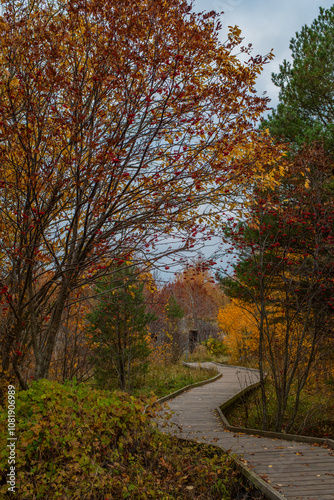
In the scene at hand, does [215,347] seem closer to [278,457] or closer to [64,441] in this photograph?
[278,457]

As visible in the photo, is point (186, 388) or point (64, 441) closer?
point (64, 441)

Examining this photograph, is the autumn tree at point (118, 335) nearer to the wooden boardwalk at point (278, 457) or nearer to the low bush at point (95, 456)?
the wooden boardwalk at point (278, 457)

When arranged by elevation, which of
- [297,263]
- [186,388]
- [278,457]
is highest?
[297,263]

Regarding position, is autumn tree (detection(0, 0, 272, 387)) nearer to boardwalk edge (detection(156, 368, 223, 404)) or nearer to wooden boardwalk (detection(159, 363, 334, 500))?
wooden boardwalk (detection(159, 363, 334, 500))

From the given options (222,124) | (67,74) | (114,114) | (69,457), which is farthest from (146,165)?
(69,457)

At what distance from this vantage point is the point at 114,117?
4242 millimetres

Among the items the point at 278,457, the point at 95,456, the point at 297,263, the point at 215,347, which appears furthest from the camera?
the point at 215,347

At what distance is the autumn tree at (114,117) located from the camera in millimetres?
3967

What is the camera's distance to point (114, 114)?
14.1ft

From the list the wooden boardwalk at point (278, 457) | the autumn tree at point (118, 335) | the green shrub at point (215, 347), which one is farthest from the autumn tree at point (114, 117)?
the green shrub at point (215, 347)

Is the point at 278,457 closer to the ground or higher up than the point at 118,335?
closer to the ground

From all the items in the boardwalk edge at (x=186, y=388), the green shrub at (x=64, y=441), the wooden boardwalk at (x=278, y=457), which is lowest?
the boardwalk edge at (x=186, y=388)

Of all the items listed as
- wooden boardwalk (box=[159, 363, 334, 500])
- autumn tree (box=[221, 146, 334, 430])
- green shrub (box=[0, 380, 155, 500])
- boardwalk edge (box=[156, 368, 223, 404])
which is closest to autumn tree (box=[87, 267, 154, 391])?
boardwalk edge (box=[156, 368, 223, 404])

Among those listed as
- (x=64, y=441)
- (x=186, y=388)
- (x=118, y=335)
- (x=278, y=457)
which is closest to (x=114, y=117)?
(x=64, y=441)
